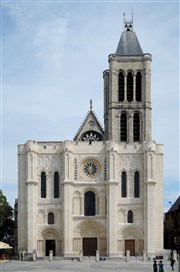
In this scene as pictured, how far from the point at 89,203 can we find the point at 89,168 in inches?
179

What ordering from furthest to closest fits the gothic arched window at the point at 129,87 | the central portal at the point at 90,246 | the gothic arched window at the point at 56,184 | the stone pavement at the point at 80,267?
the gothic arched window at the point at 129,87, the gothic arched window at the point at 56,184, the central portal at the point at 90,246, the stone pavement at the point at 80,267

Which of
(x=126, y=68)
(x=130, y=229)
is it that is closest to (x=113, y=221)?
(x=130, y=229)

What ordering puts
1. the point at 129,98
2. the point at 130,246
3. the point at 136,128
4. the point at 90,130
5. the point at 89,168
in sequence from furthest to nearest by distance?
1. the point at 90,130
2. the point at 129,98
3. the point at 136,128
4. the point at 89,168
5. the point at 130,246

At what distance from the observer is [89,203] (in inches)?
3118

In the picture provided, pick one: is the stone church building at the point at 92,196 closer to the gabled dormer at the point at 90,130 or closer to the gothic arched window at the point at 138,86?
the gabled dormer at the point at 90,130

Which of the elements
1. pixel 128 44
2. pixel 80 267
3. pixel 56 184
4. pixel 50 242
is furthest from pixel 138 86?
pixel 80 267

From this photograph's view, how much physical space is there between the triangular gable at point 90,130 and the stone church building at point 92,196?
229 centimetres

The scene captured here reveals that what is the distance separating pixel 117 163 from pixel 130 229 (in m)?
8.55

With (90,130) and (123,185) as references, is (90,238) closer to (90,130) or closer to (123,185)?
(123,185)

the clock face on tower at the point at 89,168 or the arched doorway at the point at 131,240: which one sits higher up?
the clock face on tower at the point at 89,168

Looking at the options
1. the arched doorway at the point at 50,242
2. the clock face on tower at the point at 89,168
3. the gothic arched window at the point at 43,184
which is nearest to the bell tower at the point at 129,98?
the clock face on tower at the point at 89,168

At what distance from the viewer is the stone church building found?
77062 millimetres

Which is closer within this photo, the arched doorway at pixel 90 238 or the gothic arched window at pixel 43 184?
the arched doorway at pixel 90 238

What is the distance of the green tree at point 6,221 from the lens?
83.7m
